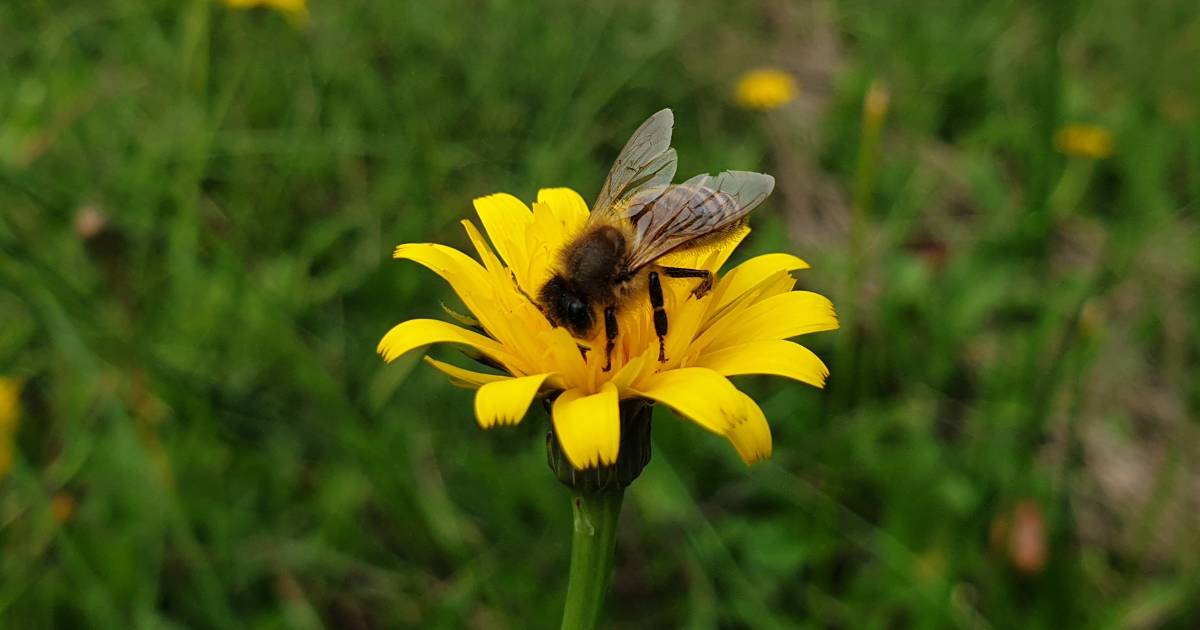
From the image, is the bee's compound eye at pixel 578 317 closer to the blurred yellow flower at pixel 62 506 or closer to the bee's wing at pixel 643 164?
the bee's wing at pixel 643 164

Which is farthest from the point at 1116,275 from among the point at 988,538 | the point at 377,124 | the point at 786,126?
the point at 377,124

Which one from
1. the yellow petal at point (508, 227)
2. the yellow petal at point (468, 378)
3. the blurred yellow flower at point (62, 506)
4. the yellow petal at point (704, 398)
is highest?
the yellow petal at point (508, 227)

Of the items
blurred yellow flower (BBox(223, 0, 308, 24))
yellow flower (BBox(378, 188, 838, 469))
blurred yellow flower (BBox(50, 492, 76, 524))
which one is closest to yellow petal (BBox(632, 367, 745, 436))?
yellow flower (BBox(378, 188, 838, 469))

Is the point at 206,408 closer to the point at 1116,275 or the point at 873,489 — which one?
the point at 873,489

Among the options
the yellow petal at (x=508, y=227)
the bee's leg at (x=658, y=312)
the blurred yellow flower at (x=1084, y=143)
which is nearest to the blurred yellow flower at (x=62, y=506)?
the yellow petal at (x=508, y=227)

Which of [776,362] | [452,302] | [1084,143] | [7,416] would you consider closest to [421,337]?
[776,362]

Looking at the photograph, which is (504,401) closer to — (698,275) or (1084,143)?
(698,275)
